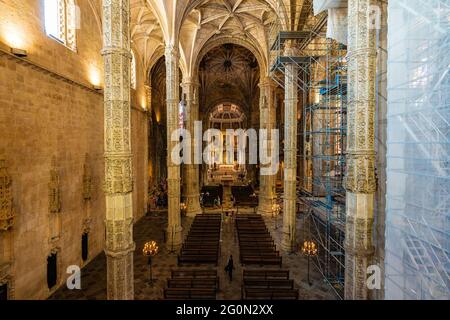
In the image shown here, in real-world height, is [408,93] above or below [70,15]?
below

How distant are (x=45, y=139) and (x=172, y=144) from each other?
6.32 meters

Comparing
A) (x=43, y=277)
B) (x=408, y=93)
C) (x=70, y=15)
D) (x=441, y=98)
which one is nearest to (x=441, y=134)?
(x=441, y=98)

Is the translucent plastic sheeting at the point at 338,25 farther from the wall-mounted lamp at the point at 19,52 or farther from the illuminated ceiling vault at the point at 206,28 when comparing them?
the wall-mounted lamp at the point at 19,52

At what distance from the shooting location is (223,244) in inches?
674

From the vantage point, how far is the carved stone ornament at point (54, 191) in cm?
1088

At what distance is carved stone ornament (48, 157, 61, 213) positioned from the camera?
35.7 ft

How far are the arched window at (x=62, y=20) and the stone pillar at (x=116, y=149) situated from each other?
17.7ft

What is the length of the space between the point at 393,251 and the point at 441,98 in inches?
184

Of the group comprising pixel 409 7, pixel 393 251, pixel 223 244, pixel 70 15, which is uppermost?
pixel 70 15

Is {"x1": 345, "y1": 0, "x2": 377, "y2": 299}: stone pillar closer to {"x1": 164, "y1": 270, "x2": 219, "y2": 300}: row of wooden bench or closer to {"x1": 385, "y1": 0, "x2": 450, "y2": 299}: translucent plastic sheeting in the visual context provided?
{"x1": 385, "y1": 0, "x2": 450, "y2": 299}: translucent plastic sheeting

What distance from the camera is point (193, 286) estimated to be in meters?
10.8

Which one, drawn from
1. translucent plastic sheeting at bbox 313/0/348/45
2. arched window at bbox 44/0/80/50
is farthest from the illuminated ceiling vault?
translucent plastic sheeting at bbox 313/0/348/45
